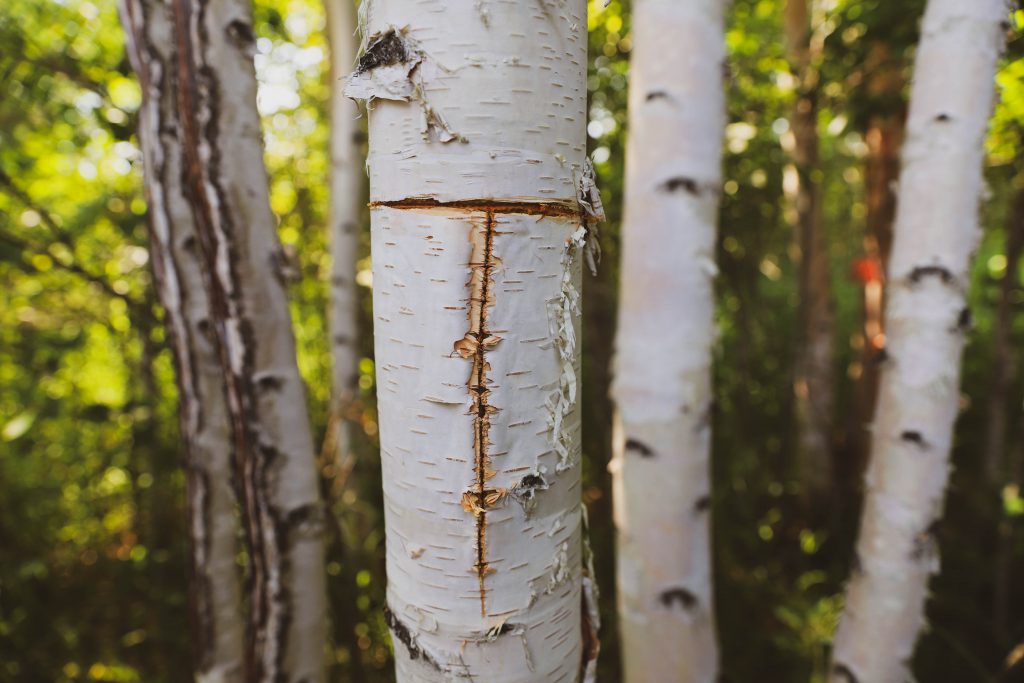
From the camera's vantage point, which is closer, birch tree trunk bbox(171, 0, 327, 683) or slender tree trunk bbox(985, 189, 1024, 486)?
birch tree trunk bbox(171, 0, 327, 683)

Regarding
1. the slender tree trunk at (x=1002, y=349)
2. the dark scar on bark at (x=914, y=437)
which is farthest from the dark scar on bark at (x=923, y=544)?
the slender tree trunk at (x=1002, y=349)

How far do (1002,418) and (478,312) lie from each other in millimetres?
2908

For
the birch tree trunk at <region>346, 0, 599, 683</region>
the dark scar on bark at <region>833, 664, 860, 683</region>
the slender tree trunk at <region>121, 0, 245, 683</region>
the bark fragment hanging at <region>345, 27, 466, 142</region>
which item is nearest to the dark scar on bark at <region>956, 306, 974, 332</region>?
the dark scar on bark at <region>833, 664, 860, 683</region>

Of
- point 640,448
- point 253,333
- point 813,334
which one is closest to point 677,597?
point 640,448

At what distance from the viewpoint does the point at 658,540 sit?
4.10 feet

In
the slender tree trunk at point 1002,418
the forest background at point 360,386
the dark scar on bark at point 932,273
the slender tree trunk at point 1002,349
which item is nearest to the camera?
the dark scar on bark at point 932,273

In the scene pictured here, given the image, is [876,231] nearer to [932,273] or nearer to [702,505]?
[932,273]

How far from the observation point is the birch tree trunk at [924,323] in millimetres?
1148

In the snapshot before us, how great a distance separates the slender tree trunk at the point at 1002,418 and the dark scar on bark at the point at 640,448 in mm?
1668

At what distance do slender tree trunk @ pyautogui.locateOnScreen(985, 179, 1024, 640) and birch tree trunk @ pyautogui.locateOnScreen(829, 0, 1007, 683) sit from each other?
1200 millimetres

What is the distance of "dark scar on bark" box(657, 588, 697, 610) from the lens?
1243mm

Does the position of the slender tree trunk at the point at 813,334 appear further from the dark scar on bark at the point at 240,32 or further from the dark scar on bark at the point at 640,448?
the dark scar on bark at the point at 240,32

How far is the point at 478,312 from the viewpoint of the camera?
49 cm

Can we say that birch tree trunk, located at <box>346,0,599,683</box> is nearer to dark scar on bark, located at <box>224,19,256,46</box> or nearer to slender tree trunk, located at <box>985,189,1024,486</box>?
dark scar on bark, located at <box>224,19,256,46</box>
